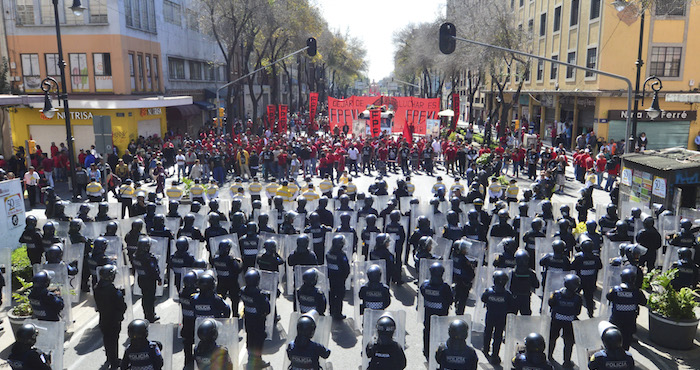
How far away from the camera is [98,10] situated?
95.7 ft

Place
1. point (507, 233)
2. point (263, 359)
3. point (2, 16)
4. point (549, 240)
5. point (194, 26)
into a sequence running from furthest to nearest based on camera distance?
point (194, 26)
point (2, 16)
point (507, 233)
point (549, 240)
point (263, 359)

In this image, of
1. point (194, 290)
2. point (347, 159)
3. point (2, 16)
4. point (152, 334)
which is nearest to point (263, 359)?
point (194, 290)

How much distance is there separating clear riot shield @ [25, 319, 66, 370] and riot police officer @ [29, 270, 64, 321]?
3.34 feet

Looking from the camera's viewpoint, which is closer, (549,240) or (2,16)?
(549,240)

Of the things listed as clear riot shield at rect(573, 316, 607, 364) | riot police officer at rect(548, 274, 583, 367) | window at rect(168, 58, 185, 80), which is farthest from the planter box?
window at rect(168, 58, 185, 80)

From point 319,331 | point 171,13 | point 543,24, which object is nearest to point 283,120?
point 171,13

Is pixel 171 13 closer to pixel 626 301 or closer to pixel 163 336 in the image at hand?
pixel 163 336

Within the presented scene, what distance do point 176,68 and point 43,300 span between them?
33.5 m

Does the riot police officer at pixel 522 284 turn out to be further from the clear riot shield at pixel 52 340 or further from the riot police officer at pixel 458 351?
the clear riot shield at pixel 52 340

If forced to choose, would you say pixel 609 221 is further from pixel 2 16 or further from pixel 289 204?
pixel 2 16

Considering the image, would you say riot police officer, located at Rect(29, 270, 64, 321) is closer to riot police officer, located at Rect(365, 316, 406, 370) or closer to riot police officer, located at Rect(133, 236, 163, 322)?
riot police officer, located at Rect(133, 236, 163, 322)

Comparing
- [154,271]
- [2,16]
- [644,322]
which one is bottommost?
[644,322]

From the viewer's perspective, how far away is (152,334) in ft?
20.2

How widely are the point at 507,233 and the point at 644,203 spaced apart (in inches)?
209
